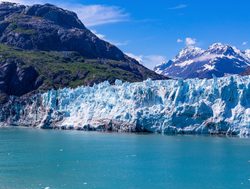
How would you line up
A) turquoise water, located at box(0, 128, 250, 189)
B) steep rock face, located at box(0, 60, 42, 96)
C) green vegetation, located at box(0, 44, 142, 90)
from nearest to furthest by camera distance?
turquoise water, located at box(0, 128, 250, 189) < steep rock face, located at box(0, 60, 42, 96) < green vegetation, located at box(0, 44, 142, 90)

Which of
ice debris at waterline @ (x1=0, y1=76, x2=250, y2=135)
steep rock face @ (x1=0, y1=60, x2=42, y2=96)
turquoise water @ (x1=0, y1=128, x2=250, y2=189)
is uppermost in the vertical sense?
steep rock face @ (x1=0, y1=60, x2=42, y2=96)

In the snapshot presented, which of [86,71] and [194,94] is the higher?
[86,71]

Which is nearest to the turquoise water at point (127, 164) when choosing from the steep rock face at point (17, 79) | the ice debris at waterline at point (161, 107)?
the ice debris at waterline at point (161, 107)

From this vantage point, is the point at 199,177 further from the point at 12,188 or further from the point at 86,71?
the point at 86,71

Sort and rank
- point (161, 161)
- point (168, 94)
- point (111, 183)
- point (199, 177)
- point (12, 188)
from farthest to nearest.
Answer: point (168, 94), point (161, 161), point (199, 177), point (111, 183), point (12, 188)

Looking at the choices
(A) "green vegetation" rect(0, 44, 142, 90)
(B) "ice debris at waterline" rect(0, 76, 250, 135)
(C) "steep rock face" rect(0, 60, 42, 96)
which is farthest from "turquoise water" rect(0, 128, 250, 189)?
(C) "steep rock face" rect(0, 60, 42, 96)

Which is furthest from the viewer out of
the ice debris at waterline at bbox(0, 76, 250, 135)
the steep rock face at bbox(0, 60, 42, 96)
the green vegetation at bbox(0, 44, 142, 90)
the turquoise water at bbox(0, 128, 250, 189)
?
the green vegetation at bbox(0, 44, 142, 90)

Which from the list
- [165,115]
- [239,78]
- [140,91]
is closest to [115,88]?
[140,91]

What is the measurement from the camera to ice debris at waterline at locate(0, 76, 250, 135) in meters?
87.4

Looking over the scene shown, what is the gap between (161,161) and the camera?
55688mm

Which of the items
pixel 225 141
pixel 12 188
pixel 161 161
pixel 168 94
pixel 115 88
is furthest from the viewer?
pixel 115 88

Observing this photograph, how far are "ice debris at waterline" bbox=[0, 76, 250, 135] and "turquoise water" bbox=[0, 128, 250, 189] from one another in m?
9.49

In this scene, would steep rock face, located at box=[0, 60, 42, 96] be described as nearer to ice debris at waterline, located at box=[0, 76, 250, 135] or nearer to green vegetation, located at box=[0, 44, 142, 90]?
green vegetation, located at box=[0, 44, 142, 90]

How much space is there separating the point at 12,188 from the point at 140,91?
6329cm
